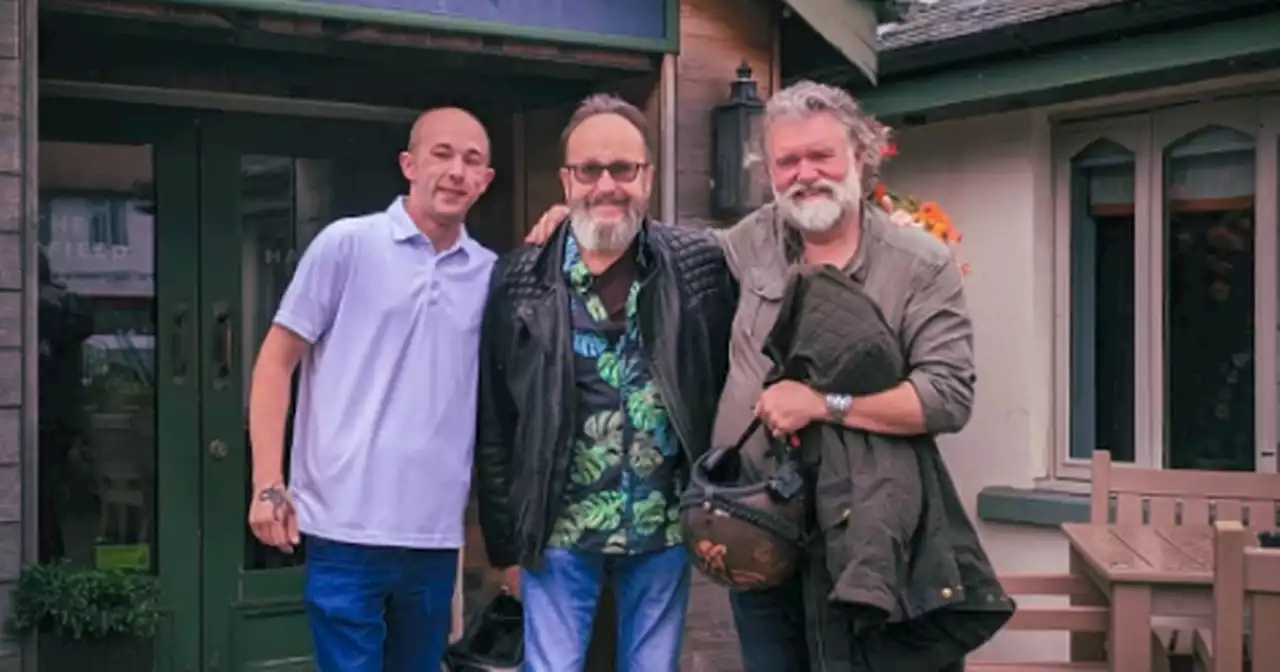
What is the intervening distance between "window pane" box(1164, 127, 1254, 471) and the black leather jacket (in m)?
3.15

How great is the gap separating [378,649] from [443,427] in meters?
0.51

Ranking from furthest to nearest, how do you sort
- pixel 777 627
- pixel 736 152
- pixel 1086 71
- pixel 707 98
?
pixel 1086 71
pixel 707 98
pixel 736 152
pixel 777 627

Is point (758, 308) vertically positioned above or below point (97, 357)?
above

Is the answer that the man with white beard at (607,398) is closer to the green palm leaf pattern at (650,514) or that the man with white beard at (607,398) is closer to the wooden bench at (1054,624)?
the green palm leaf pattern at (650,514)

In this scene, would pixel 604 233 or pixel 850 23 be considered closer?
pixel 604 233

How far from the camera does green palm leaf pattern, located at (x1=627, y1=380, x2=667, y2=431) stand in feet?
10.3

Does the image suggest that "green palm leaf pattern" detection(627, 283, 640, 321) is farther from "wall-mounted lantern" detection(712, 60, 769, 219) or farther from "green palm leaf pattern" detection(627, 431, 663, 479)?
"wall-mounted lantern" detection(712, 60, 769, 219)

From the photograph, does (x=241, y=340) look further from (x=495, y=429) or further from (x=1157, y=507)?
(x=1157, y=507)

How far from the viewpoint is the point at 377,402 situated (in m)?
3.26

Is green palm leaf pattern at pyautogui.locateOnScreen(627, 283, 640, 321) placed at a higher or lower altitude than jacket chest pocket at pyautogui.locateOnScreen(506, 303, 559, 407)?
higher

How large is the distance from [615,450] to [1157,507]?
2.42 metres

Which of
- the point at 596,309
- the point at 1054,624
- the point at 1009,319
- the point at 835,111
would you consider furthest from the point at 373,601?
the point at 1009,319

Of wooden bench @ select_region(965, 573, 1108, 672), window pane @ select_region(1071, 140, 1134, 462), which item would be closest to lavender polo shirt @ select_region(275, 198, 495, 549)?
wooden bench @ select_region(965, 573, 1108, 672)

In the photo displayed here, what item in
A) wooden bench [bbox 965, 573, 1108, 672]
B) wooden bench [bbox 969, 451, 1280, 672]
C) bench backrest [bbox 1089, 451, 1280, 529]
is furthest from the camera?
bench backrest [bbox 1089, 451, 1280, 529]
